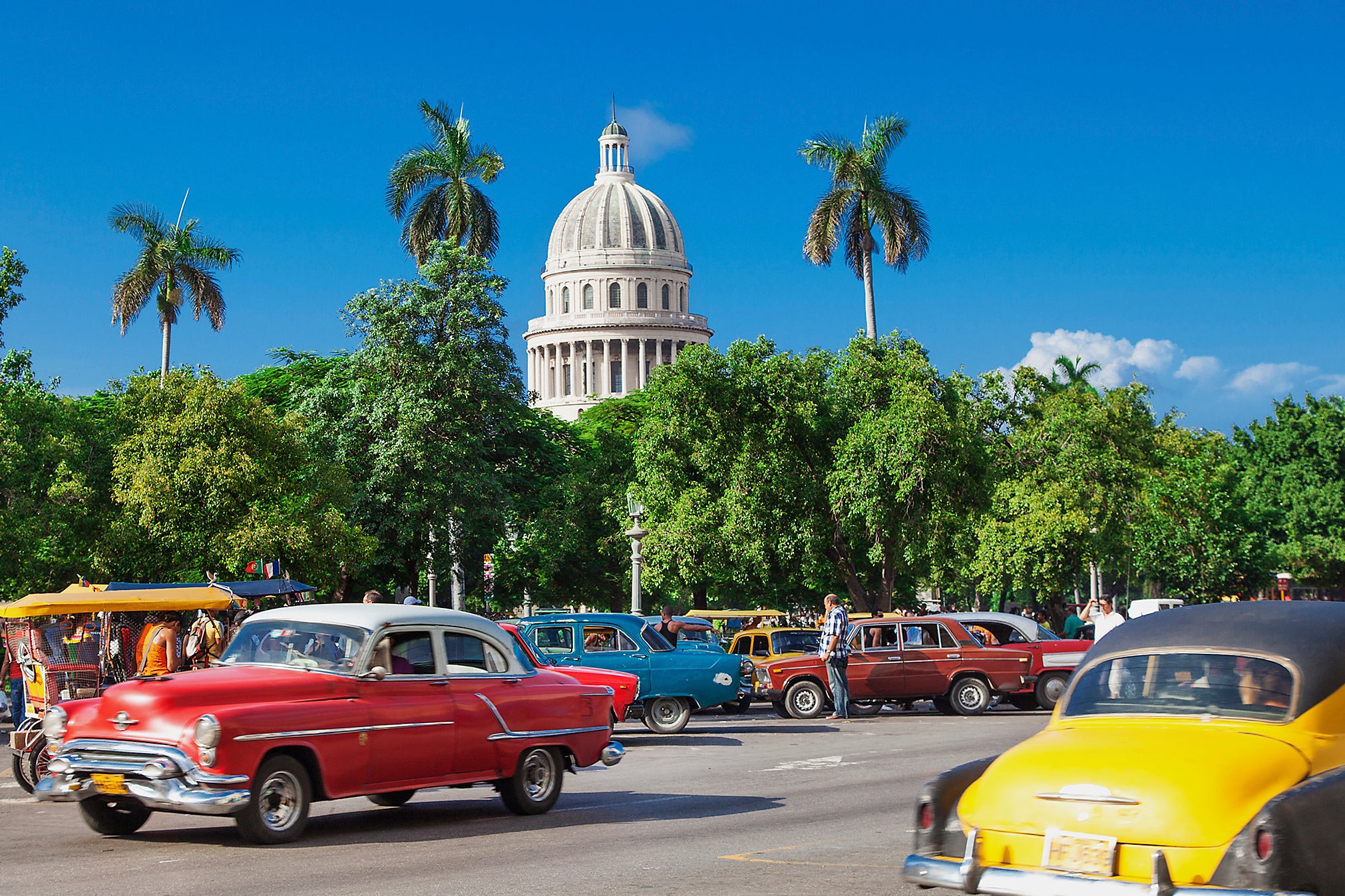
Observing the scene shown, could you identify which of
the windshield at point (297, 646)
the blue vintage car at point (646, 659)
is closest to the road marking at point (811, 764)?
the blue vintage car at point (646, 659)

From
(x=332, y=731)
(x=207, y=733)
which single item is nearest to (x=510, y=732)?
(x=332, y=731)

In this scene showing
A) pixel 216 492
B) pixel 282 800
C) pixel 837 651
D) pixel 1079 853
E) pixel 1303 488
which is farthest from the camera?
pixel 1303 488

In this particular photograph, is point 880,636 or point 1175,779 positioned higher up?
point 880,636

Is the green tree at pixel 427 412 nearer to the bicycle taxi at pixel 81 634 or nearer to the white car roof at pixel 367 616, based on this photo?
the bicycle taxi at pixel 81 634

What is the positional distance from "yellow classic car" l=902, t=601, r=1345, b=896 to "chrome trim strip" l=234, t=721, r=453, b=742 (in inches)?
193

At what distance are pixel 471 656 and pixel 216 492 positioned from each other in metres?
23.2

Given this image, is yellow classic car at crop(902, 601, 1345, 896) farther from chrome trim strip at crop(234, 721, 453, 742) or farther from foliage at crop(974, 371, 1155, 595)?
foliage at crop(974, 371, 1155, 595)

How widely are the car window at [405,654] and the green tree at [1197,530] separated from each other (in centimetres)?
4997

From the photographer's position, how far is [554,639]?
781 inches

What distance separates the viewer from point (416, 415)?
34.8 m

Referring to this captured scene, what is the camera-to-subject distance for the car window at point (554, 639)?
1981 centimetres

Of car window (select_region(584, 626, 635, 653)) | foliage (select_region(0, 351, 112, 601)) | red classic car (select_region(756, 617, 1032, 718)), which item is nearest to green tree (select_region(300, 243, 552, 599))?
foliage (select_region(0, 351, 112, 601))

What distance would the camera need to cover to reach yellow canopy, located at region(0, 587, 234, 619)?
15523 millimetres

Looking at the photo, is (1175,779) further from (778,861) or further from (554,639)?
(554,639)
